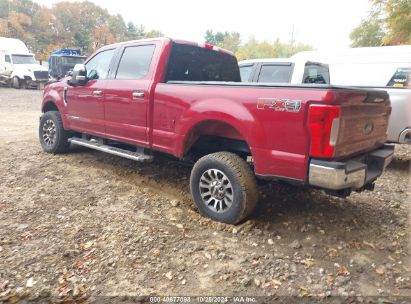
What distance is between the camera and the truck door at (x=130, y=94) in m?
4.33

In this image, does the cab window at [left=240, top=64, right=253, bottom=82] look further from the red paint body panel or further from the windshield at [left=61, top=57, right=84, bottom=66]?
the windshield at [left=61, top=57, right=84, bottom=66]

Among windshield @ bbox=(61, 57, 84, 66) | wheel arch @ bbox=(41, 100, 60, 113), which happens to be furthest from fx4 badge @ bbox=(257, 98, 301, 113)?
windshield @ bbox=(61, 57, 84, 66)

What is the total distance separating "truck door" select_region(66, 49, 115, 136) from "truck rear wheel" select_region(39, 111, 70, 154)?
388mm

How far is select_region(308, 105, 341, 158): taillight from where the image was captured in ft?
9.18

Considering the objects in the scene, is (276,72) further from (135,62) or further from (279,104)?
(279,104)

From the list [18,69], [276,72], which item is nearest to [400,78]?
[276,72]

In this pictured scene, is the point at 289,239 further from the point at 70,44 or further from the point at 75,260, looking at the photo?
the point at 70,44

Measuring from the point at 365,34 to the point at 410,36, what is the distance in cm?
1456

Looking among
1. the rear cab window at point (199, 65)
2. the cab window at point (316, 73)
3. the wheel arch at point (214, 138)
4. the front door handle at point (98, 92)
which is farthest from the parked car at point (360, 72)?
the front door handle at point (98, 92)

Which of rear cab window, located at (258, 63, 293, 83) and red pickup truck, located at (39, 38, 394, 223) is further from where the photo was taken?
rear cab window, located at (258, 63, 293, 83)

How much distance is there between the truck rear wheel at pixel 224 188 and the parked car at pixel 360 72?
3335mm

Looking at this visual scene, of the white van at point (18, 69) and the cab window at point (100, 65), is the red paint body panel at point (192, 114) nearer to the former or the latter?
the cab window at point (100, 65)

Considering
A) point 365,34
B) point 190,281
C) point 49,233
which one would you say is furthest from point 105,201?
point 365,34

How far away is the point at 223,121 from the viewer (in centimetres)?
349
